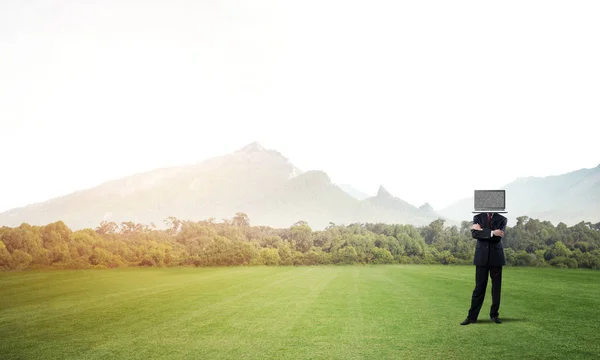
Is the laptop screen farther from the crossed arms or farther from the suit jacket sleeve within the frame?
the suit jacket sleeve

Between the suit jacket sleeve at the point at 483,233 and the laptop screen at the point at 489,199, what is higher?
the laptop screen at the point at 489,199

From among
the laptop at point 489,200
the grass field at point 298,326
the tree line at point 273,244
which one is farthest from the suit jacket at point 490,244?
the tree line at point 273,244

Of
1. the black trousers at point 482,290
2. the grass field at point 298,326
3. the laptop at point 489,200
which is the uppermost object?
the laptop at point 489,200

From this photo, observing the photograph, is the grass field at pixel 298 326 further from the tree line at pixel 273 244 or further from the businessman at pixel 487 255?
the tree line at pixel 273 244

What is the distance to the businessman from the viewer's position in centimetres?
1036

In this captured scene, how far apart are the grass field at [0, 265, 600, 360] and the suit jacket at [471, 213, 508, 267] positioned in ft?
4.89

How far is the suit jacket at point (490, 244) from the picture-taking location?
408 inches

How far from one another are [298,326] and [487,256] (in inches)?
191

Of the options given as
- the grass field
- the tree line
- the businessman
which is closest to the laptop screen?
the businessman

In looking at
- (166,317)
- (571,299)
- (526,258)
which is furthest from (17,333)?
(526,258)

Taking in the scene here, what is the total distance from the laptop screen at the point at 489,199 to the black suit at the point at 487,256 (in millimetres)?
216

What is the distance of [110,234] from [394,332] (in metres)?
37.0

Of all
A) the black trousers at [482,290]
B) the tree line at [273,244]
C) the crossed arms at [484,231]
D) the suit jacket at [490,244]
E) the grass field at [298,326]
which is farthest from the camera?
the tree line at [273,244]

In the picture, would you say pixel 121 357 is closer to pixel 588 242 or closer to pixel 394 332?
pixel 394 332
